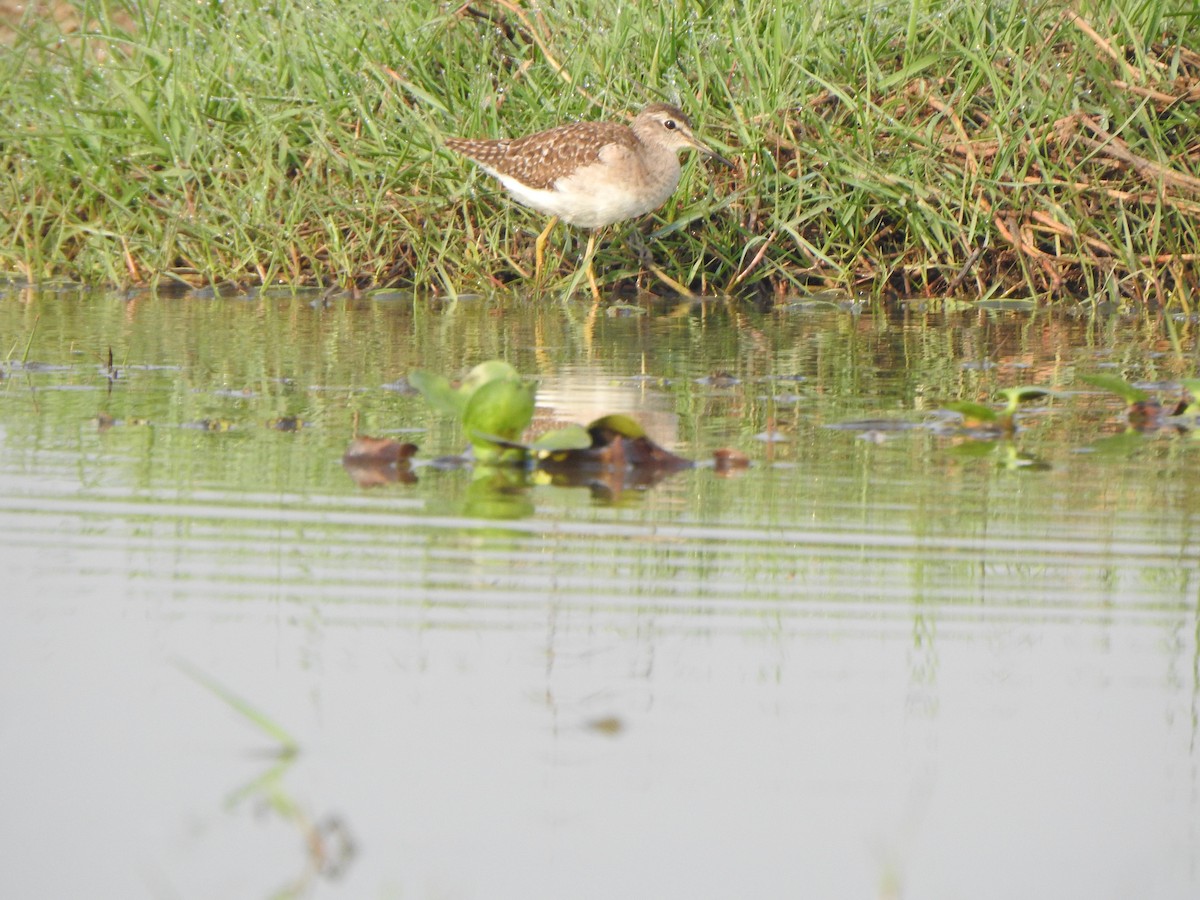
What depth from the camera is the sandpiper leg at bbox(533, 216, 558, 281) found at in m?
9.27

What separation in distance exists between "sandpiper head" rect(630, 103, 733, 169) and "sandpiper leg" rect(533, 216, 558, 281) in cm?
64

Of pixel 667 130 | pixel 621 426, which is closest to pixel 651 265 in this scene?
pixel 667 130

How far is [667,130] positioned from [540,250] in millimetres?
895

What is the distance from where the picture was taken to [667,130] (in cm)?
889

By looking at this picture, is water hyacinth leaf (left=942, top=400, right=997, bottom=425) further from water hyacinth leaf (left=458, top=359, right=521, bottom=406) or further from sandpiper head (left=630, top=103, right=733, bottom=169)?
sandpiper head (left=630, top=103, right=733, bottom=169)

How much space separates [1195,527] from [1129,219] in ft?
16.9

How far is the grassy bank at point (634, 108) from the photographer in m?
8.76

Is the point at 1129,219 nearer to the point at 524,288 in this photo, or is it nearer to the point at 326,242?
the point at 524,288

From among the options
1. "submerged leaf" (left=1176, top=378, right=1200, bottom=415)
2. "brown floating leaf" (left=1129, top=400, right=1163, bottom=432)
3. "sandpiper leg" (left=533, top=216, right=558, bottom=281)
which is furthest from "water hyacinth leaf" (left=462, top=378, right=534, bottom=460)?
"sandpiper leg" (left=533, top=216, right=558, bottom=281)

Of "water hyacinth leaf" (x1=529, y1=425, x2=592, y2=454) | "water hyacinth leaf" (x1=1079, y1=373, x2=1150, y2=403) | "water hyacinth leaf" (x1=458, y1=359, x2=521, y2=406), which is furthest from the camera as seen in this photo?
"water hyacinth leaf" (x1=1079, y1=373, x2=1150, y2=403)

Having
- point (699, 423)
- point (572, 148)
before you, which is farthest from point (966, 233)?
point (699, 423)

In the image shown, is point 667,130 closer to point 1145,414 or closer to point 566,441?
point 1145,414

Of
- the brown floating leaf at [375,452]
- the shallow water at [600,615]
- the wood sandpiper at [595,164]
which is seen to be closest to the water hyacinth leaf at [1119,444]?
the shallow water at [600,615]

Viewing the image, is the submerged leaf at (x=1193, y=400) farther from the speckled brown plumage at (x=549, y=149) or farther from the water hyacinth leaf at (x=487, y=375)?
the speckled brown plumage at (x=549, y=149)
